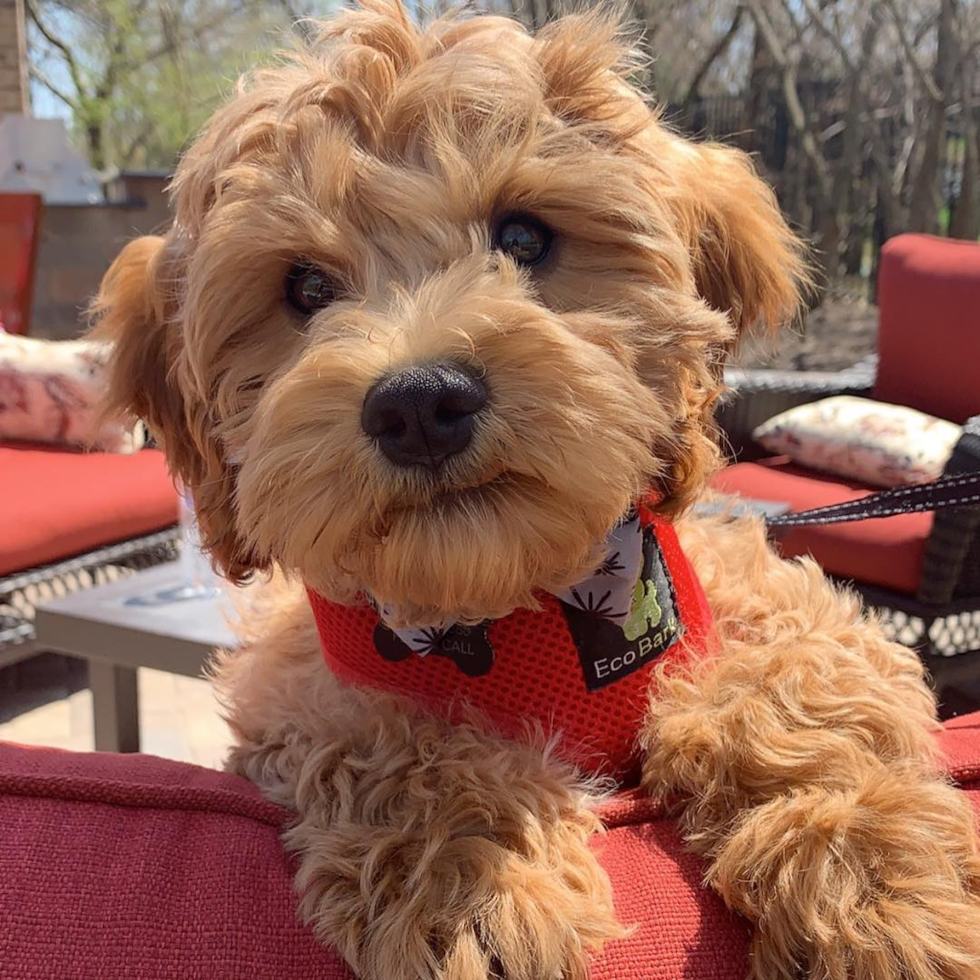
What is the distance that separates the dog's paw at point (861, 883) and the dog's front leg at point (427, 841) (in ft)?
0.59

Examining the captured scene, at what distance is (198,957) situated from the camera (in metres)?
1.04

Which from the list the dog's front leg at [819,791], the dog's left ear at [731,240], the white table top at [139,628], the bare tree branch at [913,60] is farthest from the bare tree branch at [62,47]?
the dog's front leg at [819,791]

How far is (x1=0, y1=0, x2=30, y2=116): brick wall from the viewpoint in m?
10.6

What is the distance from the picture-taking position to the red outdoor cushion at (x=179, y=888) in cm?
104

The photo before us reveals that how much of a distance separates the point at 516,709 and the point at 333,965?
0.48 meters

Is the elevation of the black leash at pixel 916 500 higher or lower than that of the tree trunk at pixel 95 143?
higher

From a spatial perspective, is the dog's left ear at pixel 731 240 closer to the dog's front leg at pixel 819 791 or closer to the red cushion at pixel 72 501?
the dog's front leg at pixel 819 791

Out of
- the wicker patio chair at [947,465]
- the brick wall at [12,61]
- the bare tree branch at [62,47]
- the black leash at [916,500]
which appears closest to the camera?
the black leash at [916,500]

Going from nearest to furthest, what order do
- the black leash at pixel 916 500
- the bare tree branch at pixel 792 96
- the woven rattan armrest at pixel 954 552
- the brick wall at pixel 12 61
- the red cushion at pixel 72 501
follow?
the black leash at pixel 916 500 < the woven rattan armrest at pixel 954 552 < the red cushion at pixel 72 501 < the bare tree branch at pixel 792 96 < the brick wall at pixel 12 61

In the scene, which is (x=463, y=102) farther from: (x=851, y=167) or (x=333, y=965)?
(x=851, y=167)

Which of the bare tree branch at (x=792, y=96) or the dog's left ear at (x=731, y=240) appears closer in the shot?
the dog's left ear at (x=731, y=240)

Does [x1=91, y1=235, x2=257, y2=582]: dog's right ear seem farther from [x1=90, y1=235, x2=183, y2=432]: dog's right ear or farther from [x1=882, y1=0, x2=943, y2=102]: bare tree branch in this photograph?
[x1=882, y1=0, x2=943, y2=102]: bare tree branch

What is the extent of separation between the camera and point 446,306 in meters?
1.32

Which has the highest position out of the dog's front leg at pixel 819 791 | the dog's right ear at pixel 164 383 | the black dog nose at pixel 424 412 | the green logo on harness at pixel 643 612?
the black dog nose at pixel 424 412
